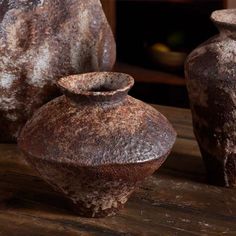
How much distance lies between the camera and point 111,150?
2.94 feet

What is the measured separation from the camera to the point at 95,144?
897 millimetres

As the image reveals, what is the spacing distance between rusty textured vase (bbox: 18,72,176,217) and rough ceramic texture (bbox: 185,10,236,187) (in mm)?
100

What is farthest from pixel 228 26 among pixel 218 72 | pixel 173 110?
pixel 173 110

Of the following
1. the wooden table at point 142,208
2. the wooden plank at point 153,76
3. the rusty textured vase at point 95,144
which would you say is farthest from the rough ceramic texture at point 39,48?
the wooden plank at point 153,76

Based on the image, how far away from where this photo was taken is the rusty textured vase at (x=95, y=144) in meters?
0.90

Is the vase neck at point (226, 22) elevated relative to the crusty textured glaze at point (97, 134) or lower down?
elevated

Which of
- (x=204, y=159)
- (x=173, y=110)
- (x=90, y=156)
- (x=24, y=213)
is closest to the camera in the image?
(x=90, y=156)

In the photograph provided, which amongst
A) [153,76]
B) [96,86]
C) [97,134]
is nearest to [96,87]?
[96,86]

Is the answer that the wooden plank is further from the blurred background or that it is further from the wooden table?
the wooden table

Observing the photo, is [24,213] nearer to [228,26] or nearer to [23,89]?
[23,89]

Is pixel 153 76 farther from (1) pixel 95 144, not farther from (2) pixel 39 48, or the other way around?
(1) pixel 95 144

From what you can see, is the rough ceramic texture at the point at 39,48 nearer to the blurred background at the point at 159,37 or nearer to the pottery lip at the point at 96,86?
the pottery lip at the point at 96,86

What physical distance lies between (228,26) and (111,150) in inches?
11.6

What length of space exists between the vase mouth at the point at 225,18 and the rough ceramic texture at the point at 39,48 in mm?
260
